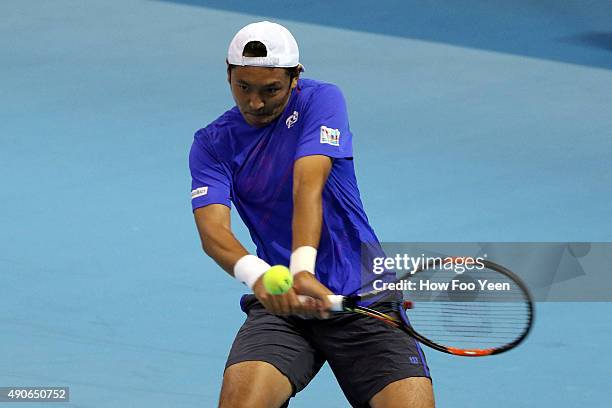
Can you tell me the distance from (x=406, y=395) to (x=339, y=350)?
0.35m

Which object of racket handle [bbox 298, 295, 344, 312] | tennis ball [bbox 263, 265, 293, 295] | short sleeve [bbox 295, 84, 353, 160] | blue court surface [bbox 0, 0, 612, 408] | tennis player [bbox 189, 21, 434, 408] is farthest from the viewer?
blue court surface [bbox 0, 0, 612, 408]

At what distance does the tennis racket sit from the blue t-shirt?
15 centimetres

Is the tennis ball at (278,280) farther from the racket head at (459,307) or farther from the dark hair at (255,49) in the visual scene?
the dark hair at (255,49)

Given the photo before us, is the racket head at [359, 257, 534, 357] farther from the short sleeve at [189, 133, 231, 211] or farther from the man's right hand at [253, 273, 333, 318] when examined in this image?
the short sleeve at [189, 133, 231, 211]

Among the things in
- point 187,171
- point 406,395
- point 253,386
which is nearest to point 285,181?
point 253,386

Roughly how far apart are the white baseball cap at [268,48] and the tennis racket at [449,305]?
0.88m

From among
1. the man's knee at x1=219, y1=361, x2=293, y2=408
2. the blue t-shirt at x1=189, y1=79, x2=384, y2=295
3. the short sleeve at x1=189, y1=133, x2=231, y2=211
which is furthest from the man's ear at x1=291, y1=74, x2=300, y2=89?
the man's knee at x1=219, y1=361, x2=293, y2=408

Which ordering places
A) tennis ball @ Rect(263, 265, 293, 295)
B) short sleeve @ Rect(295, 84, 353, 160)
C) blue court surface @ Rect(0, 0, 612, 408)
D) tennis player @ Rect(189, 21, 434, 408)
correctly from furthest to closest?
blue court surface @ Rect(0, 0, 612, 408) < short sleeve @ Rect(295, 84, 353, 160) < tennis player @ Rect(189, 21, 434, 408) < tennis ball @ Rect(263, 265, 293, 295)

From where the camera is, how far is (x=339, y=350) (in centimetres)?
528

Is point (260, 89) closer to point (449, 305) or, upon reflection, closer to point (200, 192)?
point (200, 192)

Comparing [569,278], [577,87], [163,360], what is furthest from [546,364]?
[577,87]

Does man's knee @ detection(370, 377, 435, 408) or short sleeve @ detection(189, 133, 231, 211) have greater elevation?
short sleeve @ detection(189, 133, 231, 211)

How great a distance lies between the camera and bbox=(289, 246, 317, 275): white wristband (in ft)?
16.3

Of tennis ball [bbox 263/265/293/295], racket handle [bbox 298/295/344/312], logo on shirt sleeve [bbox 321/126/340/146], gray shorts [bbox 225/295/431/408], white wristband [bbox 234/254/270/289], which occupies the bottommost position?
gray shorts [bbox 225/295/431/408]
